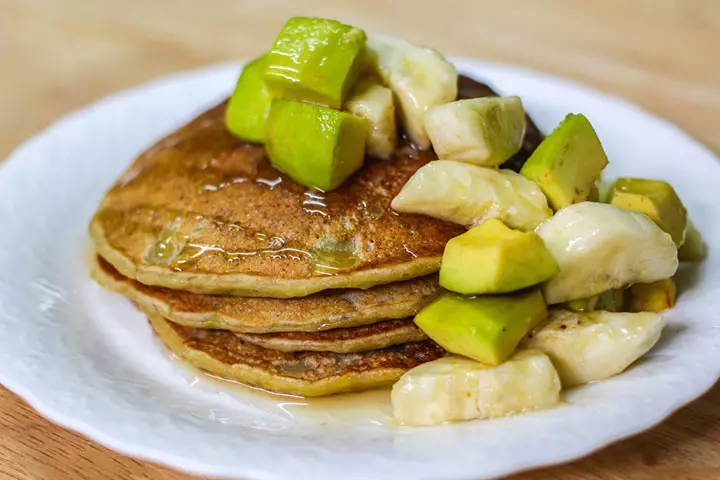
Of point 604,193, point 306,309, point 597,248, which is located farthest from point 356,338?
point 604,193

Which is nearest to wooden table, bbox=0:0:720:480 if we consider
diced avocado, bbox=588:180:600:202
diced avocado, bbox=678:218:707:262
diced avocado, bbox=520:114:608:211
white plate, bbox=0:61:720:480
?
white plate, bbox=0:61:720:480

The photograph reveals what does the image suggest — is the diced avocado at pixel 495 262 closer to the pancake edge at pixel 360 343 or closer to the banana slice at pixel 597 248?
the banana slice at pixel 597 248

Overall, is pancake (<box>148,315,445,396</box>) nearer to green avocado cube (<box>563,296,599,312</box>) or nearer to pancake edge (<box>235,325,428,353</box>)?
pancake edge (<box>235,325,428,353</box>)

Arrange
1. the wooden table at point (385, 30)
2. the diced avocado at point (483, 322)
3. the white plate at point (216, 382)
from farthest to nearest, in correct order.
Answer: the wooden table at point (385, 30) → the diced avocado at point (483, 322) → the white plate at point (216, 382)

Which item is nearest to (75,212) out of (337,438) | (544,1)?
(337,438)

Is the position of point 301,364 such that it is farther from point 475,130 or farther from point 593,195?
point 593,195

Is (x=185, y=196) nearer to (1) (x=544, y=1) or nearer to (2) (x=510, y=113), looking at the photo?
(2) (x=510, y=113)

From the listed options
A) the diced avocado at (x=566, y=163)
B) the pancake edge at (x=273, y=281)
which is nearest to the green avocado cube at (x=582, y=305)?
the diced avocado at (x=566, y=163)
